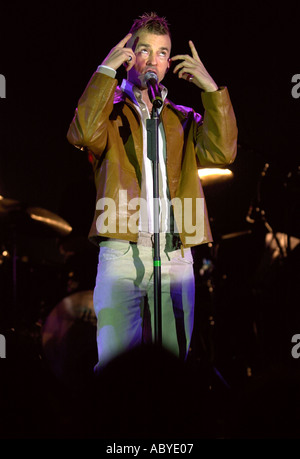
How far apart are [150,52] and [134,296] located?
1.11m

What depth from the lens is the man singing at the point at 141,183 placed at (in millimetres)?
1993

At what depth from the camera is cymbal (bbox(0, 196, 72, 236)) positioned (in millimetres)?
3895

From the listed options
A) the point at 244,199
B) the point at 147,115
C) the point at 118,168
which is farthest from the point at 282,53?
the point at 118,168

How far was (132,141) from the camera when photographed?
216 cm

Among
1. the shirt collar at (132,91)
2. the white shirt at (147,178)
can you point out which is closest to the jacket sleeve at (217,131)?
the white shirt at (147,178)

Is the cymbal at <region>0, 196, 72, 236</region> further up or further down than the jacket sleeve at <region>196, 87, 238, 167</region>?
further down

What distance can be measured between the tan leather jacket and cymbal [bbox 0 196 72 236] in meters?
1.86

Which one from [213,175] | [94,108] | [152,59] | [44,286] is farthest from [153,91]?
[44,286]

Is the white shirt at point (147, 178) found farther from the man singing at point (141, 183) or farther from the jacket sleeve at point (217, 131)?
the jacket sleeve at point (217, 131)

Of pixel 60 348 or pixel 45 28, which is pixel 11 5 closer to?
pixel 45 28

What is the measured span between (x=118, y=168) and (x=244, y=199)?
2.93 metres

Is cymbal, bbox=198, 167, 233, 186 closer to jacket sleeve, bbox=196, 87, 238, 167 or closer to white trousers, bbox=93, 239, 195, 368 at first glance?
jacket sleeve, bbox=196, 87, 238, 167

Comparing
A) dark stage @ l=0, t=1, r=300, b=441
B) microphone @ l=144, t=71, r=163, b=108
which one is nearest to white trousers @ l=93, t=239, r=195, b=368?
microphone @ l=144, t=71, r=163, b=108
